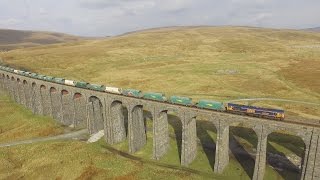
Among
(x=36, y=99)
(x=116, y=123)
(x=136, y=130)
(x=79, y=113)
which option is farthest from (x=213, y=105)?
(x=36, y=99)

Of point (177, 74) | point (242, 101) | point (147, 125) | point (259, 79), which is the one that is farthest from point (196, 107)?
point (177, 74)

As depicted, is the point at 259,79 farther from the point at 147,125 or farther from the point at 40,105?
the point at 40,105

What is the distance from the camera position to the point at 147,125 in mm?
84312

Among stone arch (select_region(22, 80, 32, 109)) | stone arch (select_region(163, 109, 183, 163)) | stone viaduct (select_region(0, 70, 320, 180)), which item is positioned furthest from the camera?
stone arch (select_region(22, 80, 32, 109))

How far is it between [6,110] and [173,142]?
66437 millimetres

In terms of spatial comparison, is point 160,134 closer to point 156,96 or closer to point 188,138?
point 188,138

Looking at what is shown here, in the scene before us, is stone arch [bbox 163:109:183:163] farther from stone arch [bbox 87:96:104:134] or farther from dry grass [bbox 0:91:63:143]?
dry grass [bbox 0:91:63:143]

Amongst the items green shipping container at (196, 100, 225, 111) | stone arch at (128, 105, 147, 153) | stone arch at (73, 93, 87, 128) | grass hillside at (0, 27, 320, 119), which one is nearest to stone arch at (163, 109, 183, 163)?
green shipping container at (196, 100, 225, 111)

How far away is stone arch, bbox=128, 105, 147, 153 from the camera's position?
67406 mm

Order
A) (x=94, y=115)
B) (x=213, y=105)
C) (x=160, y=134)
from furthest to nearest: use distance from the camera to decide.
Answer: (x=94, y=115), (x=160, y=134), (x=213, y=105)

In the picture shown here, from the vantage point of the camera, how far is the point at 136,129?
227 feet

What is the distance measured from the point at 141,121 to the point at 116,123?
7.21 meters

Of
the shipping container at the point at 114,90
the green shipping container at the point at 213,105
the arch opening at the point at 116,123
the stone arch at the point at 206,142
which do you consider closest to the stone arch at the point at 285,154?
the stone arch at the point at 206,142

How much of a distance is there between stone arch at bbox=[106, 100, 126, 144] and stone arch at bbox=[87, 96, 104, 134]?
22.3 feet
